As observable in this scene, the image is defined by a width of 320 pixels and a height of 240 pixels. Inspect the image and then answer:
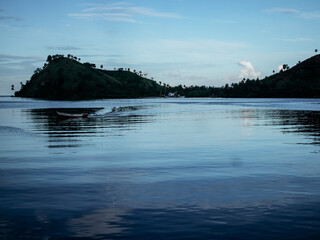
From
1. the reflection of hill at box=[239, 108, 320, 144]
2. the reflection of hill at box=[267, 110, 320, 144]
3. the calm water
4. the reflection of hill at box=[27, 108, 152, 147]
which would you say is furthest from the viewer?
the reflection of hill at box=[239, 108, 320, 144]

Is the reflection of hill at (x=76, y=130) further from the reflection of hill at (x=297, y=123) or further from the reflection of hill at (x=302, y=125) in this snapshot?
the reflection of hill at (x=302, y=125)

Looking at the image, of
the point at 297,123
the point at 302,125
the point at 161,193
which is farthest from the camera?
the point at 297,123

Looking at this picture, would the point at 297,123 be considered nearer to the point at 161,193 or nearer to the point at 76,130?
the point at 76,130

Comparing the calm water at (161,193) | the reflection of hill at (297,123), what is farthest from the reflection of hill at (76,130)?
the reflection of hill at (297,123)

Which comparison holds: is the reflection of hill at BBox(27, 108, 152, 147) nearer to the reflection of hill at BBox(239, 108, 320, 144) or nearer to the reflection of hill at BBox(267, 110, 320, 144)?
the reflection of hill at BBox(239, 108, 320, 144)

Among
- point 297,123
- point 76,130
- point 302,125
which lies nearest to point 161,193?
point 76,130

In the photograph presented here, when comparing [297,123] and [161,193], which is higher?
[297,123]

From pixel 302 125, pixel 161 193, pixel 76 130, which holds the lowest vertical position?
pixel 161 193

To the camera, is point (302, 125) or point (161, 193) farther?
point (302, 125)

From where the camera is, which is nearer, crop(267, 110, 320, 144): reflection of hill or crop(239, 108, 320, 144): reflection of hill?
crop(267, 110, 320, 144): reflection of hill

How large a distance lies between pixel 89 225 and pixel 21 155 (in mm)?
14165

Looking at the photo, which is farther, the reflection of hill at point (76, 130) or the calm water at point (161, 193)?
the reflection of hill at point (76, 130)

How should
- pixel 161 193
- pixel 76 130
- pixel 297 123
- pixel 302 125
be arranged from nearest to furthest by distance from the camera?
pixel 161 193
pixel 76 130
pixel 302 125
pixel 297 123

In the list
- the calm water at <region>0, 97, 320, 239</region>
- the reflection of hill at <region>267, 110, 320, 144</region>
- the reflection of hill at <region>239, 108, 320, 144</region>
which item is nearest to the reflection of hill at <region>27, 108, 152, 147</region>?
the calm water at <region>0, 97, 320, 239</region>
